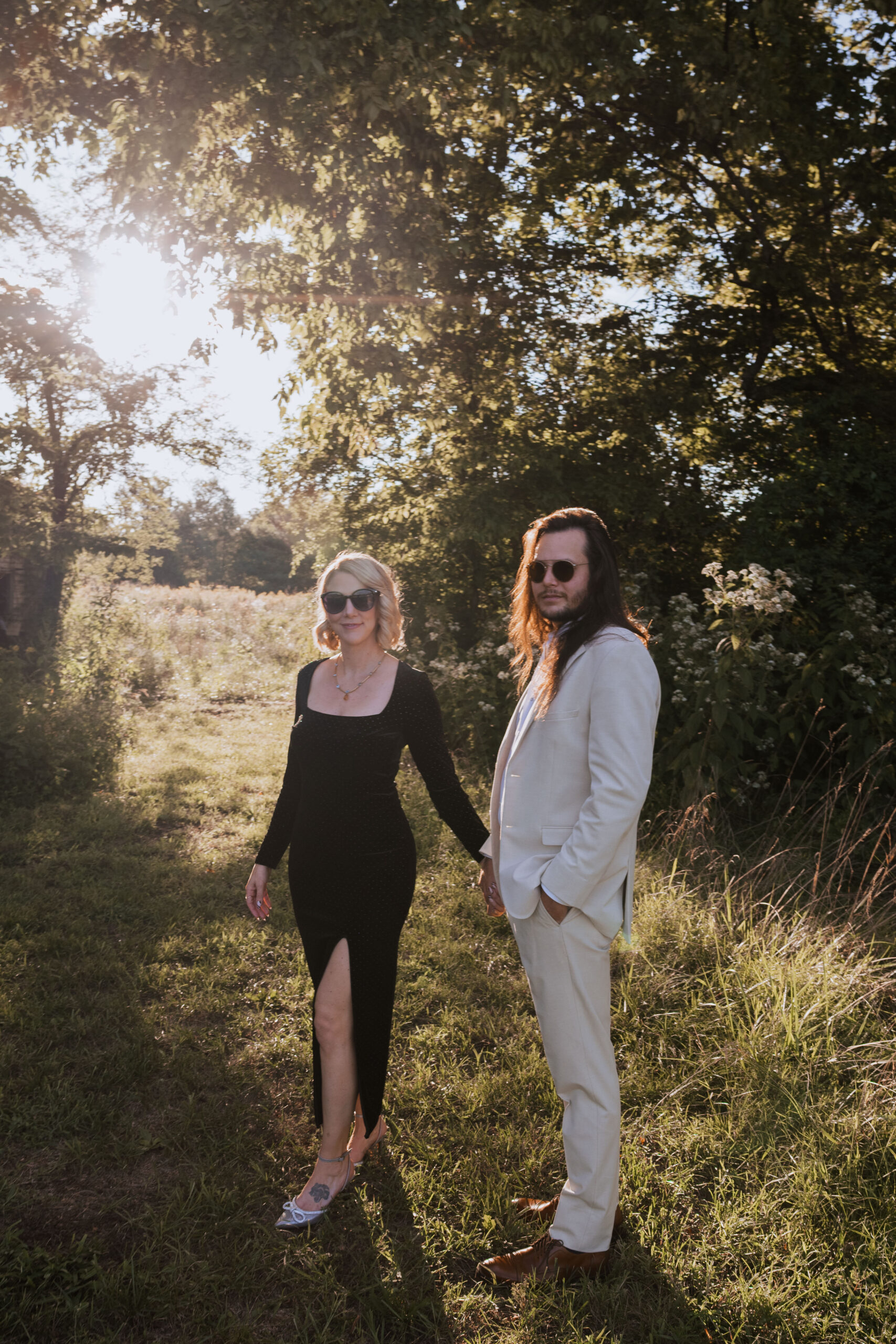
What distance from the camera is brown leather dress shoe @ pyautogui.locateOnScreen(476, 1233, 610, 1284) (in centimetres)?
250

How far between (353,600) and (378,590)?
11 cm

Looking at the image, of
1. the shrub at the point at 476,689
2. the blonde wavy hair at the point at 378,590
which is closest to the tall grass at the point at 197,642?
the shrub at the point at 476,689

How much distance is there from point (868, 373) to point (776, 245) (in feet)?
5.79

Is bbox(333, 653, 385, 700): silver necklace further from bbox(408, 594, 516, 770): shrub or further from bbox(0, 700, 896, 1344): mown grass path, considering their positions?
bbox(408, 594, 516, 770): shrub

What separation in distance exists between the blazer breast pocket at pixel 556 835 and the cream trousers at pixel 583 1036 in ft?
0.56

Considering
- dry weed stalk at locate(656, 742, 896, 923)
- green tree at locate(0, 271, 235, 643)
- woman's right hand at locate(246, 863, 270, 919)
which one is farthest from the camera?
green tree at locate(0, 271, 235, 643)

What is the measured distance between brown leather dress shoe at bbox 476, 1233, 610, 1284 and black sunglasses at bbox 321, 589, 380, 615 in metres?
2.07

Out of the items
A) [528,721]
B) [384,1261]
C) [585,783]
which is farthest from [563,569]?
[384,1261]

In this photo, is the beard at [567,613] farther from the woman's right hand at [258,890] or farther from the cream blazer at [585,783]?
the woman's right hand at [258,890]

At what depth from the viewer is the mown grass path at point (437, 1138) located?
250 cm

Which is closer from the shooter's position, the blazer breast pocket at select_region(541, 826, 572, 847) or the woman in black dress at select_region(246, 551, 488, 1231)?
the blazer breast pocket at select_region(541, 826, 572, 847)

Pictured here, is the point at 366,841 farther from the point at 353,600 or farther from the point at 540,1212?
the point at 540,1212

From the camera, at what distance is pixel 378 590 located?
10.3 feet

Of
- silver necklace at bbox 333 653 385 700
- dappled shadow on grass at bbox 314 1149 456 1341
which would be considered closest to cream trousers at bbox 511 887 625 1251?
dappled shadow on grass at bbox 314 1149 456 1341
